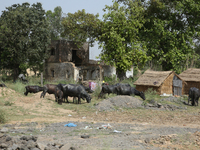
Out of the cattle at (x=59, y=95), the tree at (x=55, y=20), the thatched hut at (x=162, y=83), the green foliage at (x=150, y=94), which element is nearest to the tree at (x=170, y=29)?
the thatched hut at (x=162, y=83)

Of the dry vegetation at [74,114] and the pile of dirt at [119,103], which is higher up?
the pile of dirt at [119,103]

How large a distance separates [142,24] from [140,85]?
848cm

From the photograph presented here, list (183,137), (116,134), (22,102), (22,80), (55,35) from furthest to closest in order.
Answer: (55,35)
(22,80)
(22,102)
(116,134)
(183,137)

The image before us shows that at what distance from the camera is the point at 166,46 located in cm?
3231

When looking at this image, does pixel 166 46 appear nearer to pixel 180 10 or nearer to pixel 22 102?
pixel 180 10

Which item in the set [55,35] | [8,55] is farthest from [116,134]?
A: [55,35]

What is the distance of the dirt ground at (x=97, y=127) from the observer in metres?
8.00

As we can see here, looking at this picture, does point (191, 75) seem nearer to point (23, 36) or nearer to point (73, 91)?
point (73, 91)

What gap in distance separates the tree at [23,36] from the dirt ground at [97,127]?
14478 mm

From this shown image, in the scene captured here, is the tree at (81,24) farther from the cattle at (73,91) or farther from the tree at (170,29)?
the cattle at (73,91)

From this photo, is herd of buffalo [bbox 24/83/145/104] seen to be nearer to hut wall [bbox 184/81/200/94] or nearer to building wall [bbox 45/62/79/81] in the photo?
hut wall [bbox 184/81/200/94]

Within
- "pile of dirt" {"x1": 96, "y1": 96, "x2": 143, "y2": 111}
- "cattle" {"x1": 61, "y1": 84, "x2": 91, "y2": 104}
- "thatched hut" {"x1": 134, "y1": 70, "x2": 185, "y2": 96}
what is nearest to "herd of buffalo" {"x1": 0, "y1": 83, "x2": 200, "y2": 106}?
"cattle" {"x1": 61, "y1": 84, "x2": 91, "y2": 104}

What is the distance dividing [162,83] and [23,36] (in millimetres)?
17734

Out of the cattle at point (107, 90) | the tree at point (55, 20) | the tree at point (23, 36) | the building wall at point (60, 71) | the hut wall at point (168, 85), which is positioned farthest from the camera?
the tree at point (55, 20)
